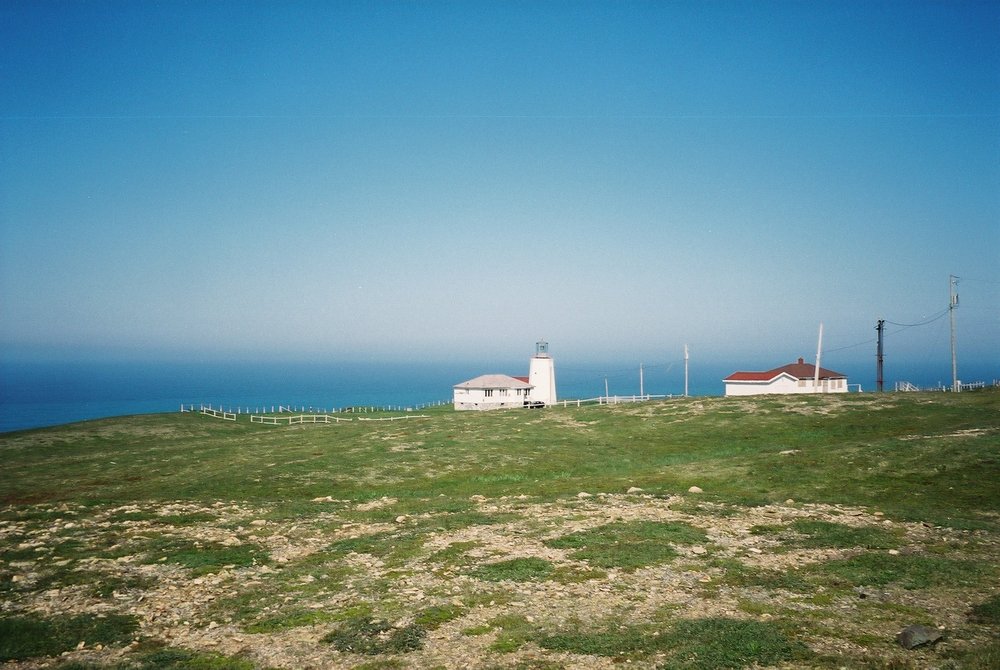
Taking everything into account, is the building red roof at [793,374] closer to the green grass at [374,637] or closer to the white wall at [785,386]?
the white wall at [785,386]

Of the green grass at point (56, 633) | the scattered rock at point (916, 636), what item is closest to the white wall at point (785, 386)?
the scattered rock at point (916, 636)

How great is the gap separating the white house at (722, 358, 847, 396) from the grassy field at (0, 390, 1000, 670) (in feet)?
165

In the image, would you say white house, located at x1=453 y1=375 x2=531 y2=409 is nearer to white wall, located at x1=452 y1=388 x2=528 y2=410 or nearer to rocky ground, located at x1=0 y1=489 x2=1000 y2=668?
white wall, located at x1=452 y1=388 x2=528 y2=410

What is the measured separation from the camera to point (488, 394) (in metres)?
110

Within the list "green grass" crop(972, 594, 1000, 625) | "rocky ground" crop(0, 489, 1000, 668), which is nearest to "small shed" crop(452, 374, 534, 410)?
"rocky ground" crop(0, 489, 1000, 668)

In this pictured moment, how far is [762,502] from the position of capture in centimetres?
2683

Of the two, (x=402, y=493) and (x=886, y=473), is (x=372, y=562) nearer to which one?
(x=402, y=493)

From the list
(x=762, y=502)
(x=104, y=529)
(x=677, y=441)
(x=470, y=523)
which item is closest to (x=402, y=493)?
(x=470, y=523)

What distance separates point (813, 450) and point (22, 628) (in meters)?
39.2

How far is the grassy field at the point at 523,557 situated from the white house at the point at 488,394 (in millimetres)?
65146

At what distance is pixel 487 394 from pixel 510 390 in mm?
4752

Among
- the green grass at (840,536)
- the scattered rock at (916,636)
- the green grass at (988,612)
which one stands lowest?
the green grass at (840,536)

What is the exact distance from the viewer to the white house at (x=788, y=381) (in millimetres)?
90875

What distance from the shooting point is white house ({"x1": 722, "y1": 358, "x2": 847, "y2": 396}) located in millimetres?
90875
